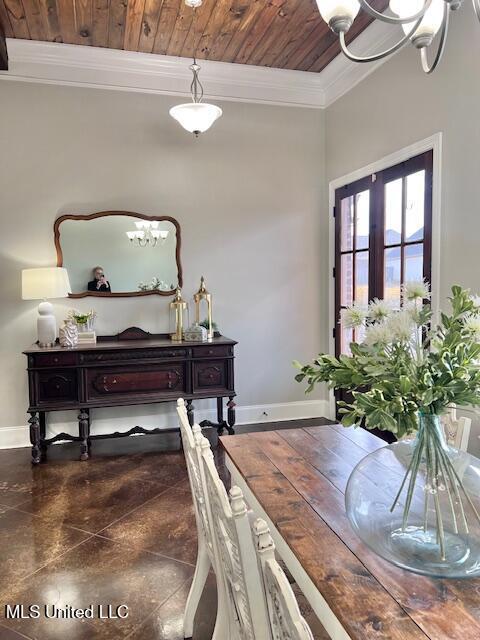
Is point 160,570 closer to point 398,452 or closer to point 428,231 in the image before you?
point 398,452

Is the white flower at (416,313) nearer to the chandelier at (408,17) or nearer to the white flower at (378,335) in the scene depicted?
the white flower at (378,335)

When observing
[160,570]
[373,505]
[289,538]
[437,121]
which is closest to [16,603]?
[160,570]

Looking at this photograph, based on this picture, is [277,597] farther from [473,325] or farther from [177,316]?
[177,316]

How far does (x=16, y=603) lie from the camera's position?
2.04m

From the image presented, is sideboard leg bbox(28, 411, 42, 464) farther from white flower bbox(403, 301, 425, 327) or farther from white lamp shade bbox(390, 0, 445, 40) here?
white lamp shade bbox(390, 0, 445, 40)

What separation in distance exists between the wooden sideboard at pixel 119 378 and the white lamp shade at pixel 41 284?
42 cm

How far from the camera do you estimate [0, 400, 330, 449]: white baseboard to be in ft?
13.3

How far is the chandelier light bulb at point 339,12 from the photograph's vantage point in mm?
1587

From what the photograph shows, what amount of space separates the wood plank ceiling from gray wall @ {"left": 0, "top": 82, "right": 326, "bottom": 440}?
1.48ft

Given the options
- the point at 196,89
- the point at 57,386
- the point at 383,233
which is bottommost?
the point at 57,386

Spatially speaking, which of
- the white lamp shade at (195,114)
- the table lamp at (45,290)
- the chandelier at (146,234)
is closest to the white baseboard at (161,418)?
the table lamp at (45,290)

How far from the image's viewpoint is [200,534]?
1.77m

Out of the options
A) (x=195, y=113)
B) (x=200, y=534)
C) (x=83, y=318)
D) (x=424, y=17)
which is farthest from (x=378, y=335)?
(x=83, y=318)

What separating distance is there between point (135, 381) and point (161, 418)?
70 centimetres
